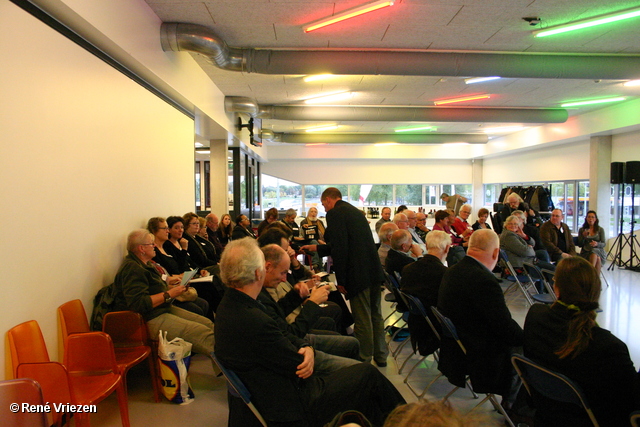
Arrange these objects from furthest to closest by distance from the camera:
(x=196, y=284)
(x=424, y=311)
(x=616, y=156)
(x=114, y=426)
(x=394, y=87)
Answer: (x=616, y=156)
(x=394, y=87)
(x=196, y=284)
(x=424, y=311)
(x=114, y=426)

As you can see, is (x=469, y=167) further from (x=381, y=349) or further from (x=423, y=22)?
(x=381, y=349)

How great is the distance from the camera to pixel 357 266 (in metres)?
3.63

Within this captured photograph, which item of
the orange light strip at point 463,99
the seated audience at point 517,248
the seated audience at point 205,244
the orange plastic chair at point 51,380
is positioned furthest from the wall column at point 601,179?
the orange plastic chair at point 51,380

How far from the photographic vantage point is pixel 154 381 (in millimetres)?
3188

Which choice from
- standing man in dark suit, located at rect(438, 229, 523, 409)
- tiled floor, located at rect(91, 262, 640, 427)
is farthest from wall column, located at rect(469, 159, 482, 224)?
standing man in dark suit, located at rect(438, 229, 523, 409)

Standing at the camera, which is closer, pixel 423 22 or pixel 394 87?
pixel 423 22

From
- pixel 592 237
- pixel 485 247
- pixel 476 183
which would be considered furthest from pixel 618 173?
pixel 485 247

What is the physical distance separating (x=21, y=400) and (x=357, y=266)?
251 cm

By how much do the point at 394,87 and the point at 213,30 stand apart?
365 cm

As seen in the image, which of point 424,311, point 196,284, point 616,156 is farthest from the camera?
point 616,156

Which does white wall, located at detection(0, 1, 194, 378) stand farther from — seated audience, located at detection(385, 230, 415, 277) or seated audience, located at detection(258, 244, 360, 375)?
seated audience, located at detection(385, 230, 415, 277)

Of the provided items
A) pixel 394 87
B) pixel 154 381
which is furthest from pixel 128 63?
pixel 394 87

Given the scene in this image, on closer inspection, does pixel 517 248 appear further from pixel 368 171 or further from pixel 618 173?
pixel 368 171

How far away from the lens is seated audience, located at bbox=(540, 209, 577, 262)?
6523 millimetres
